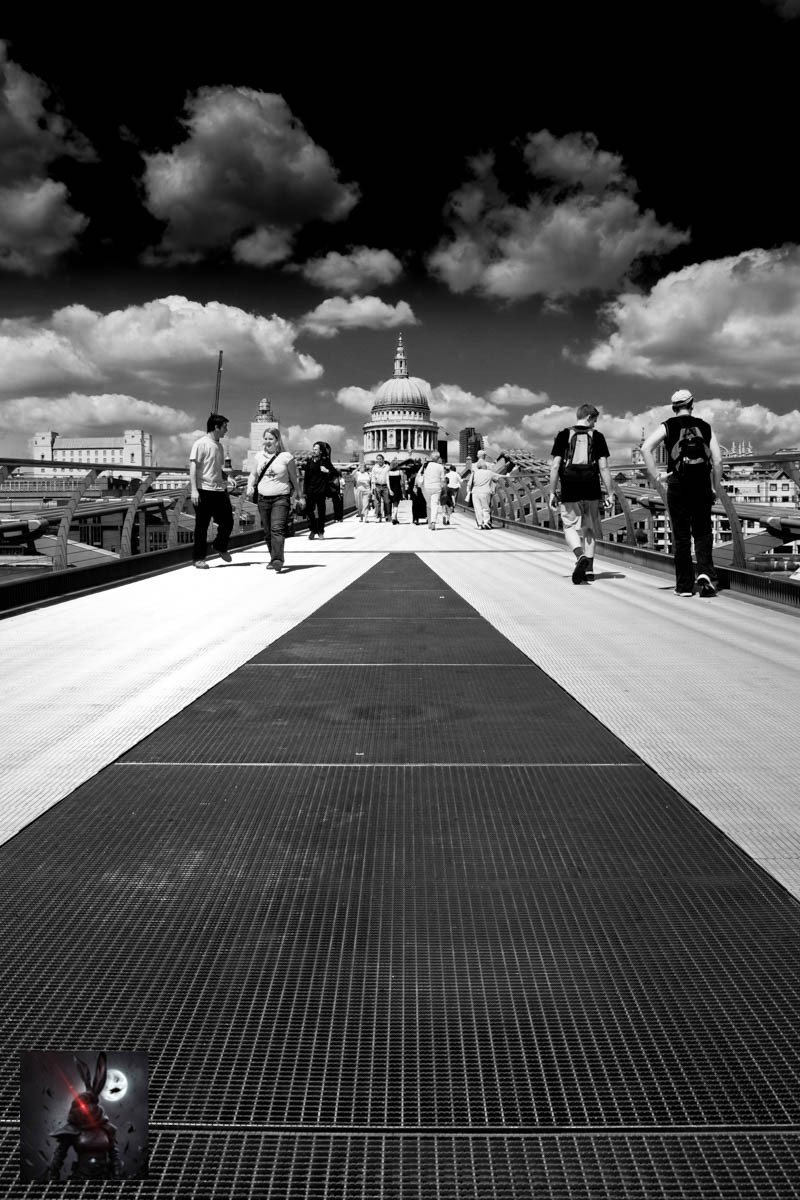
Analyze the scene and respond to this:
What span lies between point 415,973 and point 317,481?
20.1m

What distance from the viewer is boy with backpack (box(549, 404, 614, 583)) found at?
491 inches

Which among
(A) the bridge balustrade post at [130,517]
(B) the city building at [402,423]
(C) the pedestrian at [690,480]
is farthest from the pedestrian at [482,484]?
(B) the city building at [402,423]

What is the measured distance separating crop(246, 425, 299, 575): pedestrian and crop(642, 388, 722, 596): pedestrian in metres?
4.82

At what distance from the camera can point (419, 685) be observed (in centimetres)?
636

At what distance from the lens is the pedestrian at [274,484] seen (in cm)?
1384

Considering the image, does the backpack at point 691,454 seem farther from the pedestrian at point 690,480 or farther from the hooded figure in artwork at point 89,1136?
the hooded figure in artwork at point 89,1136

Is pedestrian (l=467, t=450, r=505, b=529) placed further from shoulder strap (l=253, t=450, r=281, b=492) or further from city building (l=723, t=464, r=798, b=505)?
shoulder strap (l=253, t=450, r=281, b=492)

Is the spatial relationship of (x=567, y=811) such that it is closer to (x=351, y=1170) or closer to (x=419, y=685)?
(x=351, y=1170)

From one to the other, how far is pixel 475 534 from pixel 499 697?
65.4ft

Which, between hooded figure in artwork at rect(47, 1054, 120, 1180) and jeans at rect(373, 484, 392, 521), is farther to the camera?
jeans at rect(373, 484, 392, 521)

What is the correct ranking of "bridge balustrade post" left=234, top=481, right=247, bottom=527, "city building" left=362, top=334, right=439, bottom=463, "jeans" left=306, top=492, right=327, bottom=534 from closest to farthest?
"bridge balustrade post" left=234, top=481, right=247, bottom=527 < "jeans" left=306, top=492, right=327, bottom=534 < "city building" left=362, top=334, right=439, bottom=463

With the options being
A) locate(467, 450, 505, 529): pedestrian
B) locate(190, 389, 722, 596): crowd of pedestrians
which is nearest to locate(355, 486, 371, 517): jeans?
locate(467, 450, 505, 529): pedestrian

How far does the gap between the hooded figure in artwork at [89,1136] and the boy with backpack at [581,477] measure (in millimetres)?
11220

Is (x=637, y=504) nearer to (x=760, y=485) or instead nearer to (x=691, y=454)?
(x=760, y=485)
